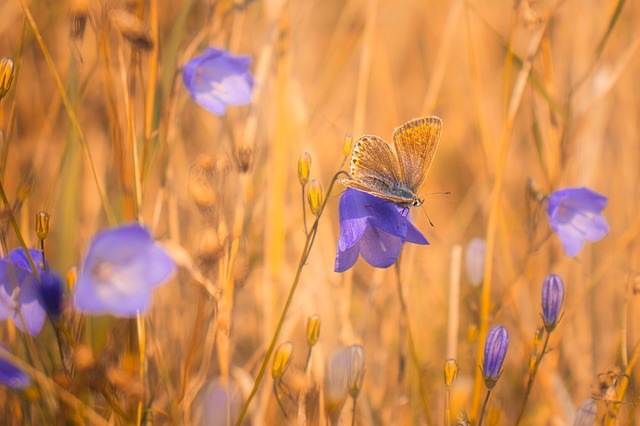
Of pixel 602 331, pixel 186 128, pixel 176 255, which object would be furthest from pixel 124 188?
pixel 602 331

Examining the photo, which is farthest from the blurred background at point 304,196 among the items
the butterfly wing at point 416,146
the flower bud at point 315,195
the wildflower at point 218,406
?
the butterfly wing at point 416,146

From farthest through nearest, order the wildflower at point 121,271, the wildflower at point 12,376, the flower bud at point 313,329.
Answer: the flower bud at point 313,329
the wildflower at point 12,376
the wildflower at point 121,271

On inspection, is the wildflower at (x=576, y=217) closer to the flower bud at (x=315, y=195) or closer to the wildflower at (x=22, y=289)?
the flower bud at (x=315, y=195)

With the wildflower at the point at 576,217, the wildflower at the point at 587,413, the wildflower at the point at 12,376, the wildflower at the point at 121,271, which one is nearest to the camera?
the wildflower at the point at 121,271

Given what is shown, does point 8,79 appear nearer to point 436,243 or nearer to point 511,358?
point 511,358

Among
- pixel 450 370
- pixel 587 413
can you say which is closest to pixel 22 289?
pixel 450 370

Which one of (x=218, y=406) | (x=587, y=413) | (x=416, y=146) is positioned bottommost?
(x=218, y=406)

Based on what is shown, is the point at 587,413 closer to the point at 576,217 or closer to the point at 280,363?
the point at 576,217
